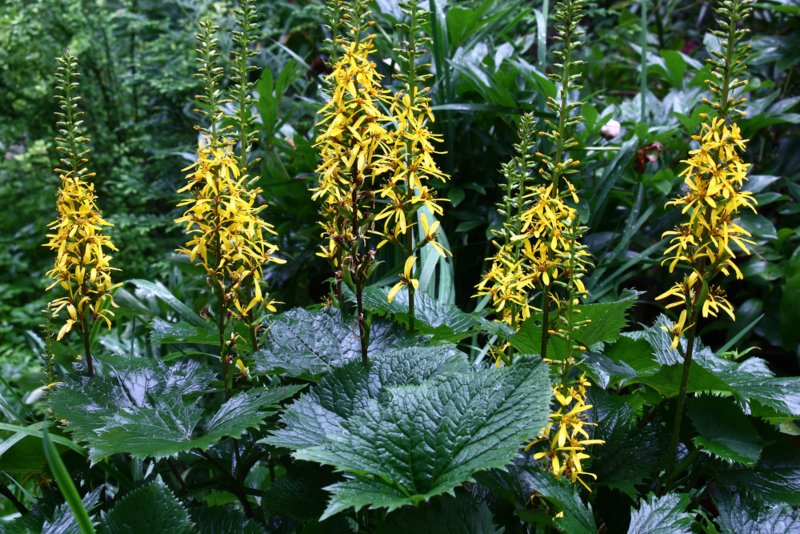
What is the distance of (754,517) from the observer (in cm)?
139

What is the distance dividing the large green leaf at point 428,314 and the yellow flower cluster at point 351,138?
1.01 feet

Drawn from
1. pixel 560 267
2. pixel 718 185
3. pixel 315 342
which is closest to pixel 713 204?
pixel 718 185

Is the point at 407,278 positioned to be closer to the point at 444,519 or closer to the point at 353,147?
the point at 353,147

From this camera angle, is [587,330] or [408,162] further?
A: [408,162]

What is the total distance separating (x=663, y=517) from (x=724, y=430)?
326 millimetres

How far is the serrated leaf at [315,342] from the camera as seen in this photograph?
1588 mm

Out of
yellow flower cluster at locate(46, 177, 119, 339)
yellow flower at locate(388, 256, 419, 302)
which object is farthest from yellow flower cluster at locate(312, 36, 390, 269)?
yellow flower cluster at locate(46, 177, 119, 339)

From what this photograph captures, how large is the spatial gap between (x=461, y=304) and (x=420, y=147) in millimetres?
1544

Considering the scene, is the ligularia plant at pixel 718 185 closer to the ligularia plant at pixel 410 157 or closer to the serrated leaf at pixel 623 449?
the serrated leaf at pixel 623 449

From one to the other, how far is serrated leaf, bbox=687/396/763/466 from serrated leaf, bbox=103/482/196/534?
104 cm

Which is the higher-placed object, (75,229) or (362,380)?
(75,229)

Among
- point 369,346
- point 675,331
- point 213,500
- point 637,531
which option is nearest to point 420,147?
point 369,346

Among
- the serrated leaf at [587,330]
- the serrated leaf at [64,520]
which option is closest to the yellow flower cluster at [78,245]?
the serrated leaf at [64,520]

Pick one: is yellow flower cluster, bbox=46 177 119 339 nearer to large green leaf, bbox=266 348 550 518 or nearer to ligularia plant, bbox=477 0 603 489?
large green leaf, bbox=266 348 550 518
